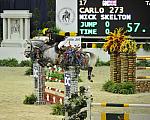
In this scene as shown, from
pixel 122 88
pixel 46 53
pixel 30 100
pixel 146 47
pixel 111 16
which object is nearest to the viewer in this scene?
pixel 46 53

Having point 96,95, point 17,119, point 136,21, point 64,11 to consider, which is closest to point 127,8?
point 136,21

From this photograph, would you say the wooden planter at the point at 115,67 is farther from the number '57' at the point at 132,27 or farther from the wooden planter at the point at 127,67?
the number '57' at the point at 132,27

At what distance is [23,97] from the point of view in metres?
13.9

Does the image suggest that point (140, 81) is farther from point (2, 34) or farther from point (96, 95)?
point (2, 34)

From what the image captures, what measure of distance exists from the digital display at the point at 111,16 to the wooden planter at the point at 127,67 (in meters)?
7.95

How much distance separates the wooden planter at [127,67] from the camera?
15.5 metres

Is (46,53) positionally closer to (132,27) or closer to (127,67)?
(127,67)

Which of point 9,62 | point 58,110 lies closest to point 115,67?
point 58,110

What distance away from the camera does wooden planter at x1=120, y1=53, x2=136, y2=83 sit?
1550 centimetres

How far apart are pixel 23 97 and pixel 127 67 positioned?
340 centimetres

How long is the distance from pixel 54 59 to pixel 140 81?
4.79 m

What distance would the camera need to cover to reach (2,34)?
2916 cm

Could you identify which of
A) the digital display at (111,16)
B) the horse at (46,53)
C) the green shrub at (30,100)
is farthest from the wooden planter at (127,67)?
the digital display at (111,16)

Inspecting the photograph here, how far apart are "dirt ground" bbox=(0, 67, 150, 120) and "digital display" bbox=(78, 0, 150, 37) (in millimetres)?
2420
